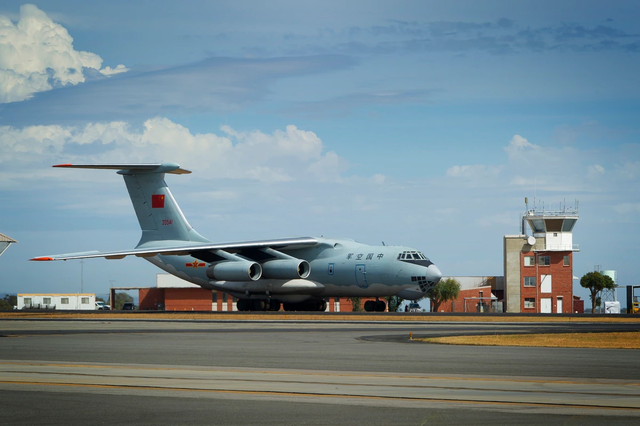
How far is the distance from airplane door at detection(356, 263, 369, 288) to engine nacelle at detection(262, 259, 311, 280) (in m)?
3.64

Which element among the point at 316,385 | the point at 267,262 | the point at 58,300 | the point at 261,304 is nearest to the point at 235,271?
the point at 267,262

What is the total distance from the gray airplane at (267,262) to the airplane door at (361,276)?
2.2 inches

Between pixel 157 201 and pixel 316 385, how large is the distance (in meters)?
45.3

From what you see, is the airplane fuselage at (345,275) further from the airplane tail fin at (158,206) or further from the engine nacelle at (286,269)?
the airplane tail fin at (158,206)

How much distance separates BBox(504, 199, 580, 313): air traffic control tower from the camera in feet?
251

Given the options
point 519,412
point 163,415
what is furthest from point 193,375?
point 519,412

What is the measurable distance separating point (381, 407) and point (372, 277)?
3919 centimetres

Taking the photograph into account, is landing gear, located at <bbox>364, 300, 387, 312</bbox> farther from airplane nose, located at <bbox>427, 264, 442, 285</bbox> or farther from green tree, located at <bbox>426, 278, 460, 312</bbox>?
green tree, located at <bbox>426, 278, 460, 312</bbox>

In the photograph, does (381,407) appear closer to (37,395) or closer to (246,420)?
(246,420)

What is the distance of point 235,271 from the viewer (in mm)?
49156

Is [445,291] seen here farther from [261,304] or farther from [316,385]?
[316,385]

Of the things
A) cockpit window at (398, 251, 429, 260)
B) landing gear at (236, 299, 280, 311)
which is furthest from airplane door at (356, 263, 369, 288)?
landing gear at (236, 299, 280, 311)

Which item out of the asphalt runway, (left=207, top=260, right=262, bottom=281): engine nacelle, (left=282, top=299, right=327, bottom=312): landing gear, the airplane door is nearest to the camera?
the asphalt runway

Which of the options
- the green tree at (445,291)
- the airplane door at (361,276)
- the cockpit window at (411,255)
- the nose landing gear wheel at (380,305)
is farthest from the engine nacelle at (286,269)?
the green tree at (445,291)
